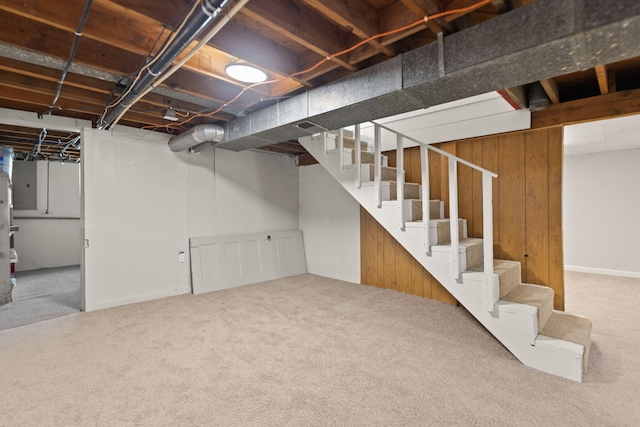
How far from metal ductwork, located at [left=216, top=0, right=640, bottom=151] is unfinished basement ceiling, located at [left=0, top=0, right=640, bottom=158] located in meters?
0.07

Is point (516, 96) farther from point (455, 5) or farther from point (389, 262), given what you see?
point (389, 262)

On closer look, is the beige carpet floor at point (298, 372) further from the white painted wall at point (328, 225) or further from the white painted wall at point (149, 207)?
the white painted wall at point (328, 225)

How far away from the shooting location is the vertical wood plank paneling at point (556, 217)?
2.83 m

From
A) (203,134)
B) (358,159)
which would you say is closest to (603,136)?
(358,159)

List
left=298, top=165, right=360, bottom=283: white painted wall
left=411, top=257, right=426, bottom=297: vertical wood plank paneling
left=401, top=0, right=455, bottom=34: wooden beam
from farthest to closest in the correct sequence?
left=298, top=165, right=360, bottom=283: white painted wall → left=411, top=257, right=426, bottom=297: vertical wood plank paneling → left=401, top=0, right=455, bottom=34: wooden beam

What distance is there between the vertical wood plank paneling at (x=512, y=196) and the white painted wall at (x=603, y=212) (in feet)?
10.7

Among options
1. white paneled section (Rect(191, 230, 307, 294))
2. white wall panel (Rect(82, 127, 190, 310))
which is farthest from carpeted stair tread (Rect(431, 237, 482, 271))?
white wall panel (Rect(82, 127, 190, 310))

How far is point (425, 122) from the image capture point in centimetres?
353

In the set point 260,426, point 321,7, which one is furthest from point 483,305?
point 321,7

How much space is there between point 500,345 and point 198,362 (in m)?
2.32

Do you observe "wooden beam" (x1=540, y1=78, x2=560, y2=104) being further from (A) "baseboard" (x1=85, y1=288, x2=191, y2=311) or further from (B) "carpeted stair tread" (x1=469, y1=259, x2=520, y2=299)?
(A) "baseboard" (x1=85, y1=288, x2=191, y2=311)

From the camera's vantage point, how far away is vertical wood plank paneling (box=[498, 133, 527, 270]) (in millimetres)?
3049

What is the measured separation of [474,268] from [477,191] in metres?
1.04

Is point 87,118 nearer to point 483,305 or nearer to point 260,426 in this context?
point 260,426
